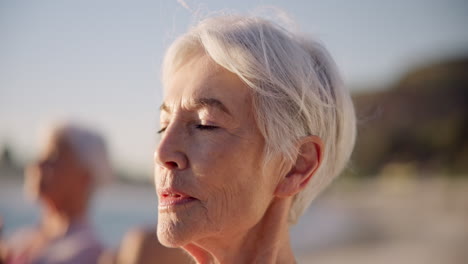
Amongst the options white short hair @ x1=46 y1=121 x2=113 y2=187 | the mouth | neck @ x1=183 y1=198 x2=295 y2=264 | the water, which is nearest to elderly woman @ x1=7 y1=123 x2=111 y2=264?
white short hair @ x1=46 y1=121 x2=113 y2=187

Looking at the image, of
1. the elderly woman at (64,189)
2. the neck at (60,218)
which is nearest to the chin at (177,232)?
the elderly woman at (64,189)

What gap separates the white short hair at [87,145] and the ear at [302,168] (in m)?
3.19

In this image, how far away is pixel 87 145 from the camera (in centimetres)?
484

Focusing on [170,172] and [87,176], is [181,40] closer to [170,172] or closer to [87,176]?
[170,172]

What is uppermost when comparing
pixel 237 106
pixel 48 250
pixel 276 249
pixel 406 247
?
pixel 237 106

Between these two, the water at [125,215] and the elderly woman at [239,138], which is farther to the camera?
the water at [125,215]

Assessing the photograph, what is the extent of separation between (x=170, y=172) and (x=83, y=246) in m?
2.84

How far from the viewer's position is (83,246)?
439cm

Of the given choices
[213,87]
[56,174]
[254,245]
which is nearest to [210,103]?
[213,87]

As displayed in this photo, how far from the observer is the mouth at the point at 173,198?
1796mm

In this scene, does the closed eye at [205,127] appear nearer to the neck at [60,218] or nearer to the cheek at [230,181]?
the cheek at [230,181]

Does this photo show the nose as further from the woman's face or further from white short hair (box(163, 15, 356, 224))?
white short hair (box(163, 15, 356, 224))

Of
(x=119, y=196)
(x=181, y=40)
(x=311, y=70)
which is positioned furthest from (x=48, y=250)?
(x=119, y=196)

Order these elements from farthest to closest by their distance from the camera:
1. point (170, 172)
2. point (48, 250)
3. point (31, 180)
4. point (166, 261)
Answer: point (31, 180) < point (48, 250) < point (166, 261) < point (170, 172)
